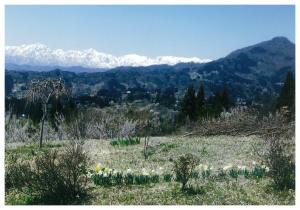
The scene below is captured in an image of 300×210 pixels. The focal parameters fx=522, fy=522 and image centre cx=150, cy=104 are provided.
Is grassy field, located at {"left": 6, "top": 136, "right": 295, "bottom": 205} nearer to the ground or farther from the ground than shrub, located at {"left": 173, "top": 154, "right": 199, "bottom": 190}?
nearer to the ground

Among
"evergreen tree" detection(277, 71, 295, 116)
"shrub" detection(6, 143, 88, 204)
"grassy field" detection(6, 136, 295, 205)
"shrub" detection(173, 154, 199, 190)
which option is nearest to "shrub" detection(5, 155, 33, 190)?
"grassy field" detection(6, 136, 295, 205)

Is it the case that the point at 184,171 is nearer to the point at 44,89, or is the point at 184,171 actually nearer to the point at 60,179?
the point at 60,179

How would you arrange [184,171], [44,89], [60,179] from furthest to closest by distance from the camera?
[44,89] < [184,171] < [60,179]

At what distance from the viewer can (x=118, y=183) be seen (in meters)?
11.0

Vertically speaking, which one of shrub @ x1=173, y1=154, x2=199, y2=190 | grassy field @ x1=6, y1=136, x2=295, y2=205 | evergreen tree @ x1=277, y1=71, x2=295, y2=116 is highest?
evergreen tree @ x1=277, y1=71, x2=295, y2=116

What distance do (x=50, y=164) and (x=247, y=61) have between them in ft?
630

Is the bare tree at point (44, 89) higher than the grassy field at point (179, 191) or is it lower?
higher

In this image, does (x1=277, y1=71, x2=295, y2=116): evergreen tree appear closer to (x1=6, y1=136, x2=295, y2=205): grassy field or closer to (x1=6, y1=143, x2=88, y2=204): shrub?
(x1=6, y1=136, x2=295, y2=205): grassy field

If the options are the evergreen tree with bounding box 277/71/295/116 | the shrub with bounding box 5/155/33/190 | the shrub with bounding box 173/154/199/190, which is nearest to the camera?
the shrub with bounding box 173/154/199/190

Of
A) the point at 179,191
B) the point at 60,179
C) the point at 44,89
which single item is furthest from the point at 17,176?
the point at 44,89

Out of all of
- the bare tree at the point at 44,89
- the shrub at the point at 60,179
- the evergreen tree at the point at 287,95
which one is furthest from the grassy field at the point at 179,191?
the evergreen tree at the point at 287,95

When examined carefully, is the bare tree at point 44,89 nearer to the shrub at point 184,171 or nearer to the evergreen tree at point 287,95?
the shrub at point 184,171

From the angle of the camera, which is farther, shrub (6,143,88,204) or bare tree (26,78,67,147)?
bare tree (26,78,67,147)

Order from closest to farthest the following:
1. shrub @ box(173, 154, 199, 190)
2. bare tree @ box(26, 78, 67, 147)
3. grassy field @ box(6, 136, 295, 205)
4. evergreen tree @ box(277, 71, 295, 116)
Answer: grassy field @ box(6, 136, 295, 205) < shrub @ box(173, 154, 199, 190) < bare tree @ box(26, 78, 67, 147) < evergreen tree @ box(277, 71, 295, 116)
